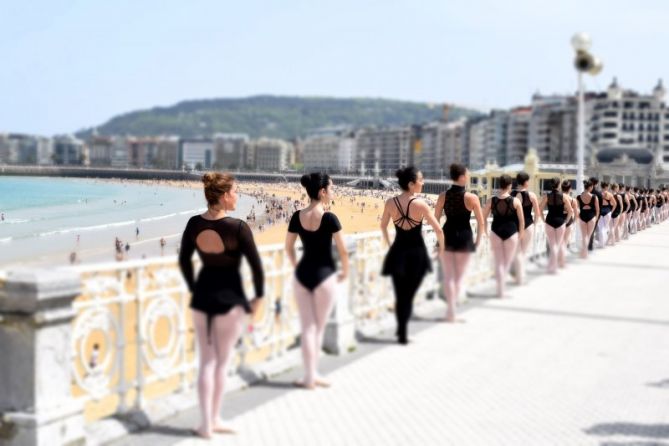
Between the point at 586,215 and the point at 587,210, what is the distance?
0.20m

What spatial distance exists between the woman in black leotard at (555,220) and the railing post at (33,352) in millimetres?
11257

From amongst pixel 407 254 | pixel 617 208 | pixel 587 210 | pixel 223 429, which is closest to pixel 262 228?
pixel 617 208

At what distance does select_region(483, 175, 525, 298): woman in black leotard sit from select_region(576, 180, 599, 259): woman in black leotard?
695 centimetres

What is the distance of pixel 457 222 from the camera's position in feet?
31.1

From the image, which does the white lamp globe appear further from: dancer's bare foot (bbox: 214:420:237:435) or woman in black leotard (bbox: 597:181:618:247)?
dancer's bare foot (bbox: 214:420:237:435)

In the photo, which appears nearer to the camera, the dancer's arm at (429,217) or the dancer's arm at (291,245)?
the dancer's arm at (291,245)

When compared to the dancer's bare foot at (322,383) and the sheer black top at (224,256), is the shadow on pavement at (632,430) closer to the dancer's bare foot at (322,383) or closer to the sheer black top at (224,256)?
the dancer's bare foot at (322,383)

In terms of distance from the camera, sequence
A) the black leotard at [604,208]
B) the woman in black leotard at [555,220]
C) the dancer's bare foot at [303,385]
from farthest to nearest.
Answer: the black leotard at [604,208] → the woman in black leotard at [555,220] → the dancer's bare foot at [303,385]

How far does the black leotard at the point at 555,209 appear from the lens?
15.3m

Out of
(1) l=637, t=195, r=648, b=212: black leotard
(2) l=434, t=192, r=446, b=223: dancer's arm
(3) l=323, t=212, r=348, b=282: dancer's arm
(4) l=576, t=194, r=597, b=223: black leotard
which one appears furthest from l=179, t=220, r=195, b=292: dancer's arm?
(1) l=637, t=195, r=648, b=212: black leotard

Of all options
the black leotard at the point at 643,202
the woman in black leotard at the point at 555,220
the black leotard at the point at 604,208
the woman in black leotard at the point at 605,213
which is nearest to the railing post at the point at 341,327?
the woman in black leotard at the point at 555,220

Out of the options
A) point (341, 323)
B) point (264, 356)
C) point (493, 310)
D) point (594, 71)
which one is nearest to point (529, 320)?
point (493, 310)

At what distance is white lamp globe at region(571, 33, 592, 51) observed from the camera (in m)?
16.8

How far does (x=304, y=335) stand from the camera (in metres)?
6.74
